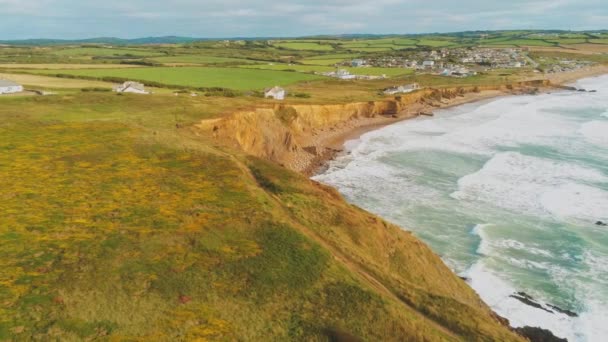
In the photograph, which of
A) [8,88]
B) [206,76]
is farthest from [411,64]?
[8,88]

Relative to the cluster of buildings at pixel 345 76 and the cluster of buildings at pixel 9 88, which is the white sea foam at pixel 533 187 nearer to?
the cluster of buildings at pixel 9 88

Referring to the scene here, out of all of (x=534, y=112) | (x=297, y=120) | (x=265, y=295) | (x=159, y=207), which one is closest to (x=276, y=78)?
(x=297, y=120)

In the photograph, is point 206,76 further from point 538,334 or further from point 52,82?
point 538,334

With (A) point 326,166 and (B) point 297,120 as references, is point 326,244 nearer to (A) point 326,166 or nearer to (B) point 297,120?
(A) point 326,166

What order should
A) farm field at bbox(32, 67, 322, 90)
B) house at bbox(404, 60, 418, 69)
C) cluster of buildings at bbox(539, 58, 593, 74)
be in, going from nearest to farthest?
farm field at bbox(32, 67, 322, 90)
house at bbox(404, 60, 418, 69)
cluster of buildings at bbox(539, 58, 593, 74)

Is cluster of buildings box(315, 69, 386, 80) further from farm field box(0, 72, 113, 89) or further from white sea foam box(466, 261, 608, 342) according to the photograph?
white sea foam box(466, 261, 608, 342)

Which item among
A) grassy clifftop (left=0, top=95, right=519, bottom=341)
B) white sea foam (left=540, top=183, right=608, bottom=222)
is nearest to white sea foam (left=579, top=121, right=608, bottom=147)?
white sea foam (left=540, top=183, right=608, bottom=222)
